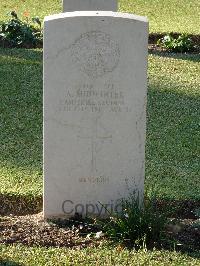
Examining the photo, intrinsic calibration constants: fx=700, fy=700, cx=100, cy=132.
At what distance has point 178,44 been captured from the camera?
11.9 meters

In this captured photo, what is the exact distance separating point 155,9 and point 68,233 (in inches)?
441

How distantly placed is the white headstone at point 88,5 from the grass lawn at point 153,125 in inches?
38.6

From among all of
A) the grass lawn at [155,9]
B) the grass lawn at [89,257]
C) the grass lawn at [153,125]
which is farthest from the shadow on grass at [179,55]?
the grass lawn at [89,257]

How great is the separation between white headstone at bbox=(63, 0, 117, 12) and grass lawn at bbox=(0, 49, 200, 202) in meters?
0.98

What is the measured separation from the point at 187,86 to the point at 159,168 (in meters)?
3.19

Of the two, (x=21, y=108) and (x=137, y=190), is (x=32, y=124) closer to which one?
(x=21, y=108)

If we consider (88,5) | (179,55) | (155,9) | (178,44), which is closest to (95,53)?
(88,5)

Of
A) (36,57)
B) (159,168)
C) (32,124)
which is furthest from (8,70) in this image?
(159,168)

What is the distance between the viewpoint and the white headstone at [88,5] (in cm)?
973

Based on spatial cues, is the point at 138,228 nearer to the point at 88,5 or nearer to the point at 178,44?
the point at 88,5

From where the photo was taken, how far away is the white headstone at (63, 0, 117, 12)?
973cm

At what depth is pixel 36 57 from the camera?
10.6 meters

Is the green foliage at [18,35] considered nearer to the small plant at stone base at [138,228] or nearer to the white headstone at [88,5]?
the white headstone at [88,5]

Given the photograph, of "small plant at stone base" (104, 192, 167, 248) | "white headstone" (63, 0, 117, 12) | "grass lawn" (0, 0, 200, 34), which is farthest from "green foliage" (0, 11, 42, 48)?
"small plant at stone base" (104, 192, 167, 248)
